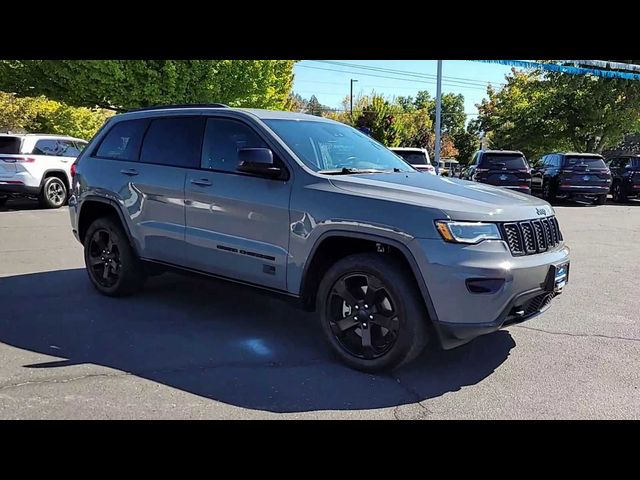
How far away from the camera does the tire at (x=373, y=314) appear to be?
381 centimetres

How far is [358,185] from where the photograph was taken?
4.14m

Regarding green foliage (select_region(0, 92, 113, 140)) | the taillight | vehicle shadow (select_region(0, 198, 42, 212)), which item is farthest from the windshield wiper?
green foliage (select_region(0, 92, 113, 140))

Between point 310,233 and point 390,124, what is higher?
point 390,124

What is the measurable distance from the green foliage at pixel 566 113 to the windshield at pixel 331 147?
23.6 meters

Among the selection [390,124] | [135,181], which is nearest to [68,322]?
[135,181]

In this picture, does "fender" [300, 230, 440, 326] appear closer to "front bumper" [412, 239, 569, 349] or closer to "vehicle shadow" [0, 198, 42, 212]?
"front bumper" [412, 239, 569, 349]

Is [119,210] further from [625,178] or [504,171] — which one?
[625,178]

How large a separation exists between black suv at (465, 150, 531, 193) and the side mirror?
506 inches

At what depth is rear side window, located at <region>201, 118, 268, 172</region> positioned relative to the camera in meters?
4.81

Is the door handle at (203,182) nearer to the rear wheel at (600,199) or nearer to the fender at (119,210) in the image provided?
the fender at (119,210)

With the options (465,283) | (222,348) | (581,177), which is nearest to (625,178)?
(581,177)

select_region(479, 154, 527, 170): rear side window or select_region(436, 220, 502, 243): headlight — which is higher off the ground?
select_region(479, 154, 527, 170): rear side window
